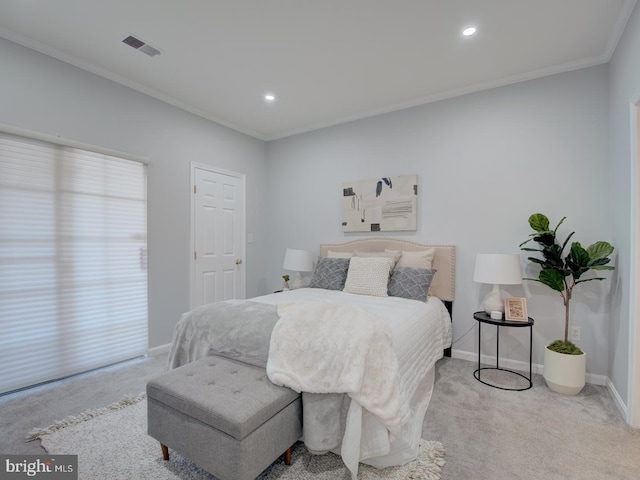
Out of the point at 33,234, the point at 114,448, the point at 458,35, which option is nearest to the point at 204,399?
the point at 114,448

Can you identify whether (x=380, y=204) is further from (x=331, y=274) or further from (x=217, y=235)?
(x=217, y=235)

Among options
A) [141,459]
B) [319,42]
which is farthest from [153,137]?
[141,459]

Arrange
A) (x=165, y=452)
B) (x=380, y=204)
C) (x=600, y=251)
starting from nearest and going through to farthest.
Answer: (x=165, y=452)
(x=600, y=251)
(x=380, y=204)

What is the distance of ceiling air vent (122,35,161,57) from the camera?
8.09ft

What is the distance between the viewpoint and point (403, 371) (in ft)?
6.28

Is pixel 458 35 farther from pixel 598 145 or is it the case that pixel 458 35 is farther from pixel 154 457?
pixel 154 457

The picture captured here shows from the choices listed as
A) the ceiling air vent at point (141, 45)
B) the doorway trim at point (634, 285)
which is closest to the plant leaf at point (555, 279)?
the doorway trim at point (634, 285)

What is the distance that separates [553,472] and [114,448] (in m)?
2.35

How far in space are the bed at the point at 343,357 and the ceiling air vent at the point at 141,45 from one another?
2.15m

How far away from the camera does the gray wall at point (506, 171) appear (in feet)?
8.82

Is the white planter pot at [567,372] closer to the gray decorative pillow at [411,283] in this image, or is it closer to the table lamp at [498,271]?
the table lamp at [498,271]

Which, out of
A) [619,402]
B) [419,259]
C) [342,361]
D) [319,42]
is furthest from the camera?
[419,259]

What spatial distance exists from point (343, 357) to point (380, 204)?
2.45 m

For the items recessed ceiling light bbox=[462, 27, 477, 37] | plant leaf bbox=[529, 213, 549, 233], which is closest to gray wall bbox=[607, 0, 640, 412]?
plant leaf bbox=[529, 213, 549, 233]
